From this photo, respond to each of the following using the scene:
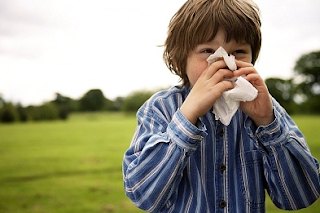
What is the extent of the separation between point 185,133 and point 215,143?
227 millimetres

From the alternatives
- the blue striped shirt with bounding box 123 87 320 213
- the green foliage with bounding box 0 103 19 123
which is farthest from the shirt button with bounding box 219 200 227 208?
the green foliage with bounding box 0 103 19 123

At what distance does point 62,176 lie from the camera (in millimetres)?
6008

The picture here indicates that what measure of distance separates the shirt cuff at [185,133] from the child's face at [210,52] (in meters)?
0.20

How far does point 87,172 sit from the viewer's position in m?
6.28

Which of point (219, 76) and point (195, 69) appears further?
point (195, 69)

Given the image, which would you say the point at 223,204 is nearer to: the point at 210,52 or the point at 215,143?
the point at 215,143

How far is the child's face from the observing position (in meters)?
1.12

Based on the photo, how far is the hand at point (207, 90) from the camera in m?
1.05

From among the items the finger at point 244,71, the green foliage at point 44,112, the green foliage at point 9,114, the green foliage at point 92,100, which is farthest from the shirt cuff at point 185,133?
the green foliage at point 44,112

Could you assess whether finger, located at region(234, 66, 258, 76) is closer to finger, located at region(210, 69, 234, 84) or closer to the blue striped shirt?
finger, located at region(210, 69, 234, 84)

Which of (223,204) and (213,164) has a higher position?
(213,164)

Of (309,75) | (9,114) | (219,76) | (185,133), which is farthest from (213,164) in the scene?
(309,75)

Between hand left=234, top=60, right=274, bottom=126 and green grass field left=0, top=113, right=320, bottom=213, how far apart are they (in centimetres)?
288

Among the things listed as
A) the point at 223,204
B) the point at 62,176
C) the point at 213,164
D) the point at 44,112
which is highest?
the point at 213,164
